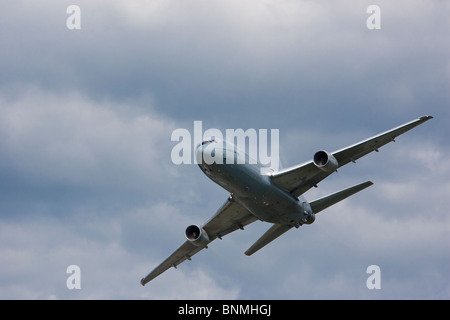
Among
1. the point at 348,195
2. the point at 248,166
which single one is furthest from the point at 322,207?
the point at 248,166

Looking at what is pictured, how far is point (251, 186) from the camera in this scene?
54.7m

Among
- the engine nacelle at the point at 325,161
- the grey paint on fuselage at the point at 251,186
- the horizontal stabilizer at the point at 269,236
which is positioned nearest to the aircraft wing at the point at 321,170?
the grey paint on fuselage at the point at 251,186

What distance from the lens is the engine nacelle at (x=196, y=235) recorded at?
63.0 m

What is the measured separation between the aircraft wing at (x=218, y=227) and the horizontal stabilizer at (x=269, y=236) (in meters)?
1.77

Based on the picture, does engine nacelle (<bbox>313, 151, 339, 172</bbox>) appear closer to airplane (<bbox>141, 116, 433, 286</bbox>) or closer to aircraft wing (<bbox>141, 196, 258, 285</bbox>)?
airplane (<bbox>141, 116, 433, 286</bbox>)

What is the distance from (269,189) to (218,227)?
1034cm

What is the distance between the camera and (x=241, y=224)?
212 ft

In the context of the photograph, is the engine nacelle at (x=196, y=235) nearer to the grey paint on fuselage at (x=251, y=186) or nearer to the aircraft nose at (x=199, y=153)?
the grey paint on fuselage at (x=251, y=186)

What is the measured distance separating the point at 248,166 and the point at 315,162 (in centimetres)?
517

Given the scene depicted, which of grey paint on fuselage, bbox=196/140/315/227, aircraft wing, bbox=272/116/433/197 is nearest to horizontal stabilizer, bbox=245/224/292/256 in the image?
grey paint on fuselage, bbox=196/140/315/227

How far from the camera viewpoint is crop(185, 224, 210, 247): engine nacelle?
207 feet

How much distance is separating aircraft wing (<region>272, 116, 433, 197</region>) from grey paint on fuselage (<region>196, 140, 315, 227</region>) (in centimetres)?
79
